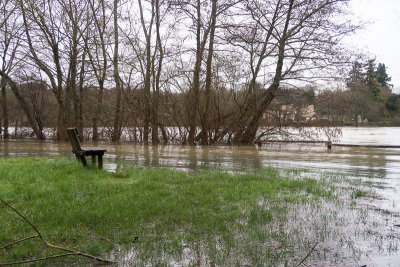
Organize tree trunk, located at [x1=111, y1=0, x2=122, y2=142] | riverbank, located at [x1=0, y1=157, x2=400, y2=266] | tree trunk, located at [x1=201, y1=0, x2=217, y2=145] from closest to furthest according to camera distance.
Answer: riverbank, located at [x1=0, y1=157, x2=400, y2=266] → tree trunk, located at [x1=201, y1=0, x2=217, y2=145] → tree trunk, located at [x1=111, y1=0, x2=122, y2=142]

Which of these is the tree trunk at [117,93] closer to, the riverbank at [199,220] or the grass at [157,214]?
the grass at [157,214]

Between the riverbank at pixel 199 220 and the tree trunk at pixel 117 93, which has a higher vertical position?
the tree trunk at pixel 117 93

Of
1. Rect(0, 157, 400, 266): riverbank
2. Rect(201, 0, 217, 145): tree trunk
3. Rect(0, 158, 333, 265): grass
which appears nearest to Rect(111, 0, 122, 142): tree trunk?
Rect(201, 0, 217, 145): tree trunk

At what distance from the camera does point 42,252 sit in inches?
165

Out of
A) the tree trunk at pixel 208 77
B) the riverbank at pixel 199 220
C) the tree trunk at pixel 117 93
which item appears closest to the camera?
the riverbank at pixel 199 220

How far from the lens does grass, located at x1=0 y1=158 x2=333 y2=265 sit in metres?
4.26

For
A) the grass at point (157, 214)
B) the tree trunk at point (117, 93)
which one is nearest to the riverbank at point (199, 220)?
the grass at point (157, 214)

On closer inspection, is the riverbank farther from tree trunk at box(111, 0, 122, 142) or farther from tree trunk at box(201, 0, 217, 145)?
tree trunk at box(111, 0, 122, 142)

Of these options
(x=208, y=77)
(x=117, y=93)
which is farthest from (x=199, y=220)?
(x=117, y=93)

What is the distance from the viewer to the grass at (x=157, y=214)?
4262 mm

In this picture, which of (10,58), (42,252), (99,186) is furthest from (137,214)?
(10,58)

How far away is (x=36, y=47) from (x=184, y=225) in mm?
23589

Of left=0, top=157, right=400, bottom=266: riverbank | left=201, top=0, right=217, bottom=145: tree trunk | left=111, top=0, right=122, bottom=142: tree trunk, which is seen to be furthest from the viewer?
left=111, top=0, right=122, bottom=142: tree trunk

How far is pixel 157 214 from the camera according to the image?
221 inches
